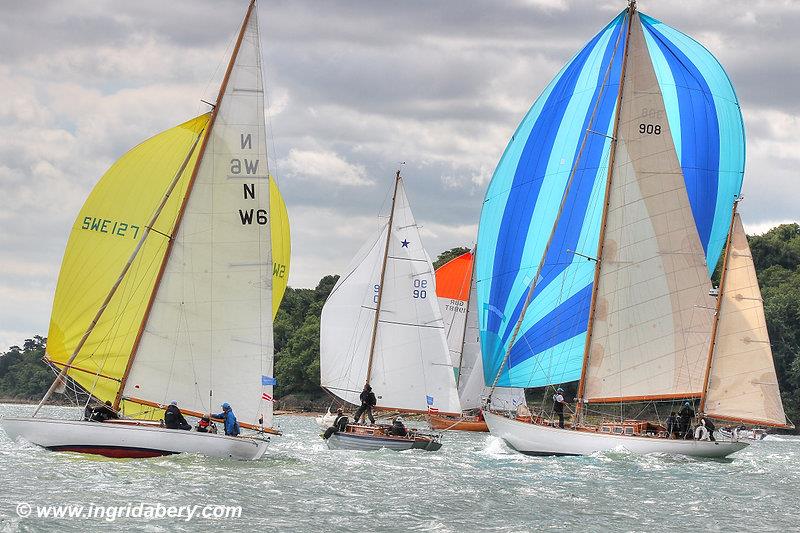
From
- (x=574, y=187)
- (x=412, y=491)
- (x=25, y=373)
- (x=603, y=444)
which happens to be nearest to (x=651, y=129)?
(x=574, y=187)

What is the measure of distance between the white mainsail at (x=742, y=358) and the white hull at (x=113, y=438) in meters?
16.5

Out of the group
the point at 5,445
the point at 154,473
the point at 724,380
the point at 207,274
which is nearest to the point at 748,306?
the point at 724,380

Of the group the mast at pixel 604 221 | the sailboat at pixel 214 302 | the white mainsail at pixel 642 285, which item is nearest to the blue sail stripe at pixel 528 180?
the mast at pixel 604 221

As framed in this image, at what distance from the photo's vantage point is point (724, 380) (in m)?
41.5

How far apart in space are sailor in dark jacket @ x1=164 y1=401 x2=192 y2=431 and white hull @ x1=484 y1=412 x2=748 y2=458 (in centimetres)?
1231

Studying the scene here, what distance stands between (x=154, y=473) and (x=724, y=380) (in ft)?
60.5

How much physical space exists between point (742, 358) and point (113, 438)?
1905 centimetres

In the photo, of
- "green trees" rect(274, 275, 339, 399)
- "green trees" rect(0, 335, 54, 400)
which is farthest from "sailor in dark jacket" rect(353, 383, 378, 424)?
"green trees" rect(0, 335, 54, 400)

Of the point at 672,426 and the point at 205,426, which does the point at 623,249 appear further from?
the point at 205,426

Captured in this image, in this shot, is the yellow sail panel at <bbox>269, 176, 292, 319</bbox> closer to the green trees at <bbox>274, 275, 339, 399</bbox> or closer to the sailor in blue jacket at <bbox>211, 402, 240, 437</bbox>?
the sailor in blue jacket at <bbox>211, 402, 240, 437</bbox>

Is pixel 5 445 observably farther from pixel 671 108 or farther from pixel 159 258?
pixel 671 108

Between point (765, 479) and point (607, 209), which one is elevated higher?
point (607, 209)

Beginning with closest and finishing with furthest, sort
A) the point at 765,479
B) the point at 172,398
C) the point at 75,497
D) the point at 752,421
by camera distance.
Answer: the point at 75,497 → the point at 172,398 → the point at 765,479 → the point at 752,421

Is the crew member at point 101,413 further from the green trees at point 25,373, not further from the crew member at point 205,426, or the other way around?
the green trees at point 25,373
